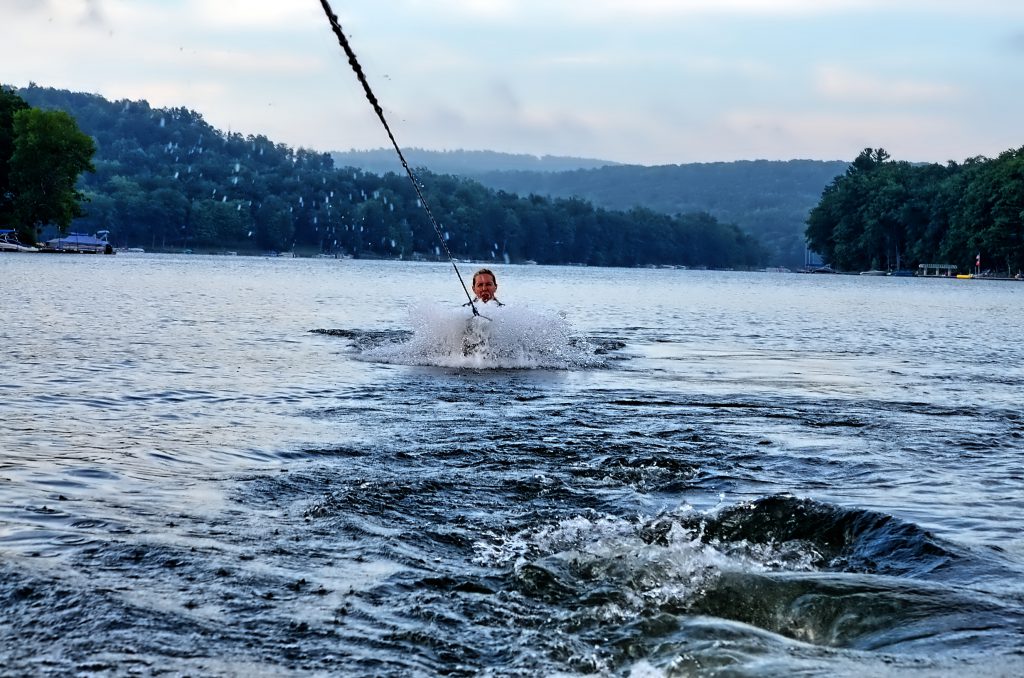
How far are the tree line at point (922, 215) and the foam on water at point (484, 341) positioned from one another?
125638 mm

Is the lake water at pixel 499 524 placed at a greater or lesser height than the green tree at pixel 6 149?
lesser

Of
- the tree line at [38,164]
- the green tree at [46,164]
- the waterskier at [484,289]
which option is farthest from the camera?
the tree line at [38,164]

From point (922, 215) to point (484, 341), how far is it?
153 metres

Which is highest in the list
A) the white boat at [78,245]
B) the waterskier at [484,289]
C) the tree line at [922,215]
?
the tree line at [922,215]

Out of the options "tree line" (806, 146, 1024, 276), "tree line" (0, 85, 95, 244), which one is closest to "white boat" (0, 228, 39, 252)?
"tree line" (0, 85, 95, 244)

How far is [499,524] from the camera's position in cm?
712

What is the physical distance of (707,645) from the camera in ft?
16.2

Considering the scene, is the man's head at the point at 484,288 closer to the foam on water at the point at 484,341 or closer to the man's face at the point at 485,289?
the man's face at the point at 485,289

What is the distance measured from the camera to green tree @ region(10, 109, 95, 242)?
101875 millimetres

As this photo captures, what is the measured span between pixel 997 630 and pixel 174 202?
195m

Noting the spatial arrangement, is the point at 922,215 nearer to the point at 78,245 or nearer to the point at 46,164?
the point at 78,245

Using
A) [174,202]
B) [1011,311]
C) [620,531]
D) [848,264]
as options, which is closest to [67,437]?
[620,531]

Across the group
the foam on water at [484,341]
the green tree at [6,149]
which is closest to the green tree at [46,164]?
the green tree at [6,149]

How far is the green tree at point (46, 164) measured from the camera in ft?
334
